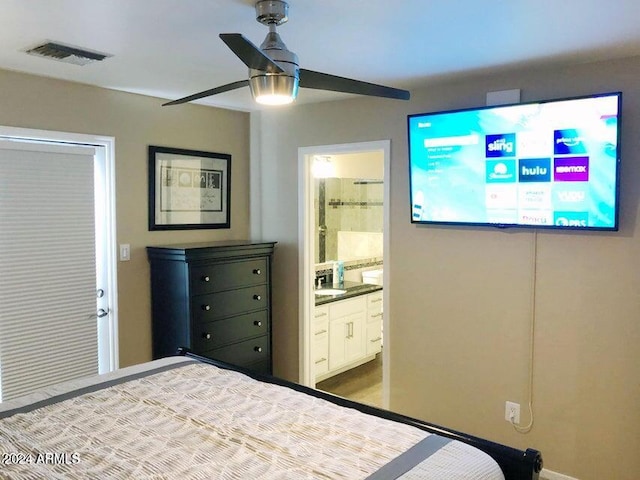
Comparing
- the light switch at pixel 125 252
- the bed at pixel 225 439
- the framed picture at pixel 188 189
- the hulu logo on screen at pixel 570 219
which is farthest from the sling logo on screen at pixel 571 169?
the light switch at pixel 125 252

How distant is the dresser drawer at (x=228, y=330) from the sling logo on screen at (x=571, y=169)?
2.37 m

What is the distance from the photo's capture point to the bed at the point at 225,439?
65.1 inches

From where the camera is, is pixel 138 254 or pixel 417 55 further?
pixel 138 254

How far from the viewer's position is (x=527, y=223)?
3055 mm

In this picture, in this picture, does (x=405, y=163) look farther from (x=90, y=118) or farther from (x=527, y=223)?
(x=90, y=118)

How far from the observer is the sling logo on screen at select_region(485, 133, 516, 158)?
9.95ft

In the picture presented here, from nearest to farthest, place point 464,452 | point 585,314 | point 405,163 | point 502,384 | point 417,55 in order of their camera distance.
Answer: point 464,452 → point 417,55 → point 585,314 → point 502,384 → point 405,163

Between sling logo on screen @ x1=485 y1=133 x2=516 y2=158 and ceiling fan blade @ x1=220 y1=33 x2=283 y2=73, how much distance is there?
1703 mm

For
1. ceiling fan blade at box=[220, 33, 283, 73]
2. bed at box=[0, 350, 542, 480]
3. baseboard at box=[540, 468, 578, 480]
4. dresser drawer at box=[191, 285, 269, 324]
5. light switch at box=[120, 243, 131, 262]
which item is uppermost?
ceiling fan blade at box=[220, 33, 283, 73]

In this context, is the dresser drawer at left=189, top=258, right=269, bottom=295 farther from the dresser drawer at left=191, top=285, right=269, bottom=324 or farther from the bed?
the bed

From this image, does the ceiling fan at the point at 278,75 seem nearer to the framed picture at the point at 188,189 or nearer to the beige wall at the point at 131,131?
the beige wall at the point at 131,131

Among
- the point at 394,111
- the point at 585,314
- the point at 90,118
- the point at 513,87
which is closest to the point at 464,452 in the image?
the point at 585,314

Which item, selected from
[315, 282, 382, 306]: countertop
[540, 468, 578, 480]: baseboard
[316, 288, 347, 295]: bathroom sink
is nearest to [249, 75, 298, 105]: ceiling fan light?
[540, 468, 578, 480]: baseboard

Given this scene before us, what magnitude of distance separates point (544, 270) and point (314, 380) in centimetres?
216
